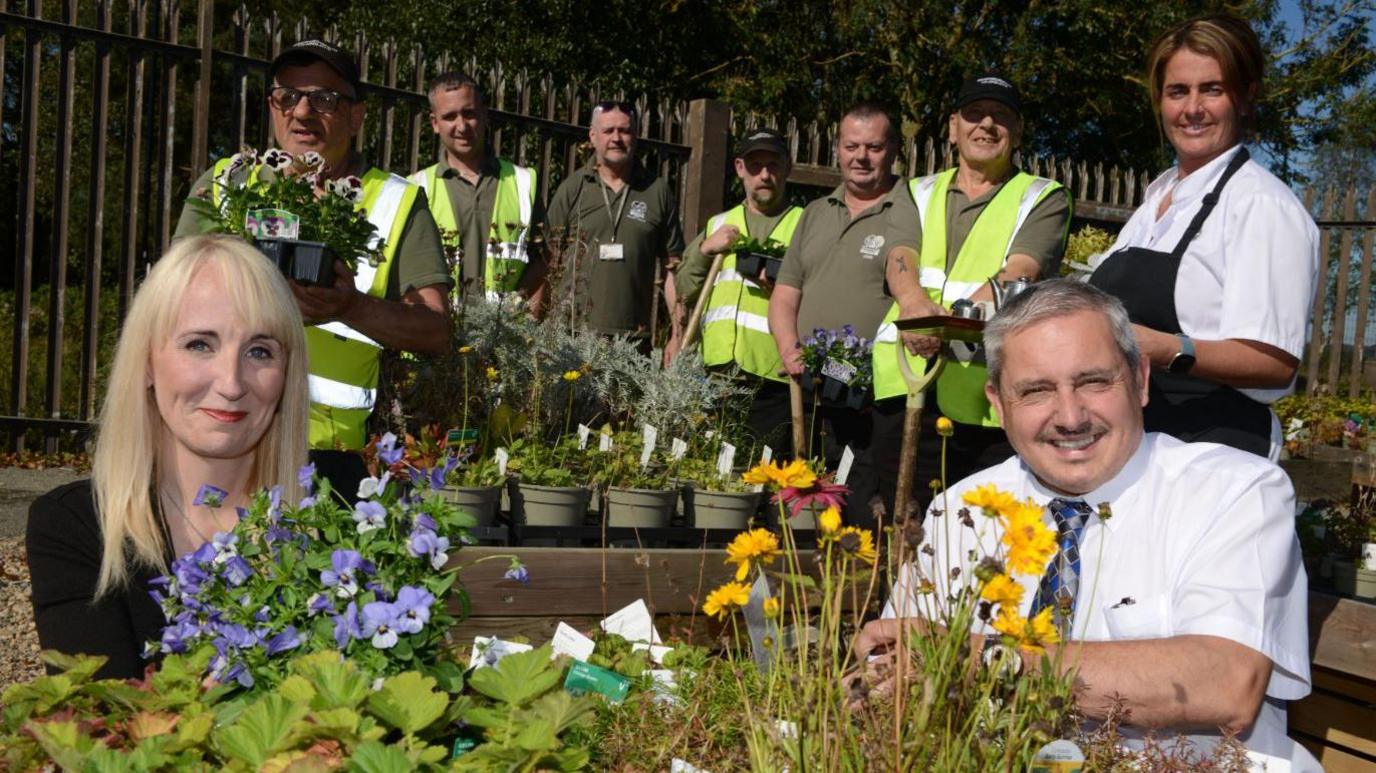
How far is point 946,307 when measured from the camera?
4.21 m

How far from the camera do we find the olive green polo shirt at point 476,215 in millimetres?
Answer: 5332

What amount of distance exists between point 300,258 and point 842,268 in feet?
8.33

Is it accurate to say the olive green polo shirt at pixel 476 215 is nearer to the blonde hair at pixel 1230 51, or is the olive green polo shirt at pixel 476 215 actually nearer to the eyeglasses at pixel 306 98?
the eyeglasses at pixel 306 98

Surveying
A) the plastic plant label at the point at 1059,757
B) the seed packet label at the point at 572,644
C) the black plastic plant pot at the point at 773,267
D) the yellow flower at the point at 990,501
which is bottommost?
the seed packet label at the point at 572,644

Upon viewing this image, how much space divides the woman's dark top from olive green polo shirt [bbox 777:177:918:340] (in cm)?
329

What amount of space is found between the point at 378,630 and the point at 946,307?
Result: 3249mm

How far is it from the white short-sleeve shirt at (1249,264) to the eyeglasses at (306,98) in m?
2.18

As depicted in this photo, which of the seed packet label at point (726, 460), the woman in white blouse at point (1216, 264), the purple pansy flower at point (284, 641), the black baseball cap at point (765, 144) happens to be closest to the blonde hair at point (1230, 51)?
the woman in white blouse at point (1216, 264)

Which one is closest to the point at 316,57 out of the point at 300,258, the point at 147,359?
the point at 300,258

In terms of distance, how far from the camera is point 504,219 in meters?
5.33

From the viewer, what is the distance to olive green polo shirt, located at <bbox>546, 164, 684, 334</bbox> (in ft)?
19.4

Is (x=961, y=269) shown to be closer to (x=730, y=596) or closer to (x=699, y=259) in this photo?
(x=699, y=259)

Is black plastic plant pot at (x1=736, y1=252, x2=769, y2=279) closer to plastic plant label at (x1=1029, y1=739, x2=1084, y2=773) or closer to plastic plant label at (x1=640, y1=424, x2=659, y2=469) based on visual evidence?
plastic plant label at (x1=640, y1=424, x2=659, y2=469)

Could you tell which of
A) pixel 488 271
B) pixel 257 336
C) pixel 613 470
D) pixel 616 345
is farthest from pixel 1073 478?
pixel 488 271
